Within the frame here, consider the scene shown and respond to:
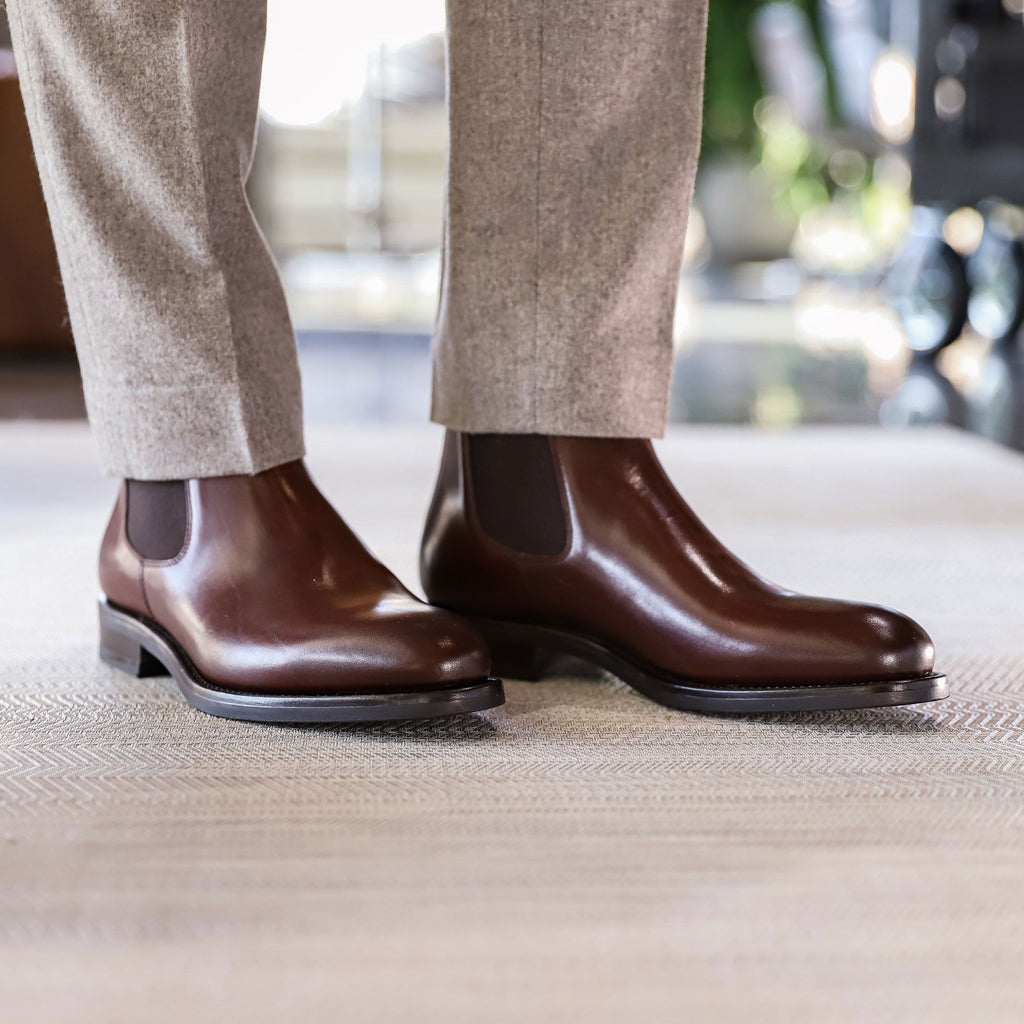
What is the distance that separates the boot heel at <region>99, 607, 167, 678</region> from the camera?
0.63m

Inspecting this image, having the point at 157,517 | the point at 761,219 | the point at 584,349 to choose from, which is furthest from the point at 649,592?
the point at 761,219

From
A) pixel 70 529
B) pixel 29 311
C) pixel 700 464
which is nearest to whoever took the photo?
pixel 70 529

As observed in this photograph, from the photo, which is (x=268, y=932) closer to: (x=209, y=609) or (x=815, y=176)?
(x=209, y=609)

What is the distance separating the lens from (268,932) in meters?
0.37

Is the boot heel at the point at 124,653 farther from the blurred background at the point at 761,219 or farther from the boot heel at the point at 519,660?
the blurred background at the point at 761,219

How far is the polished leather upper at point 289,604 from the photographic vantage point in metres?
0.53

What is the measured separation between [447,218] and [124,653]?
0.25 metres

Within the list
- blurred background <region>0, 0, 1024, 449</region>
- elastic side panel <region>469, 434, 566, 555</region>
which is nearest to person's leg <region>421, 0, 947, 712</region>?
elastic side panel <region>469, 434, 566, 555</region>

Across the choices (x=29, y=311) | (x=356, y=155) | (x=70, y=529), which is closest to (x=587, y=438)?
(x=70, y=529)

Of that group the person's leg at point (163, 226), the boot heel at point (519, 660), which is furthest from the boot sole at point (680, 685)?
the person's leg at point (163, 226)

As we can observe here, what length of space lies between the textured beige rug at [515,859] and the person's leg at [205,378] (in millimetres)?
30

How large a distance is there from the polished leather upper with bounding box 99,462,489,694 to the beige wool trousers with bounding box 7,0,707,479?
0.02 m

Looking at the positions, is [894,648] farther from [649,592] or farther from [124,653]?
[124,653]

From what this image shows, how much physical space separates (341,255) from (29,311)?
3105mm
